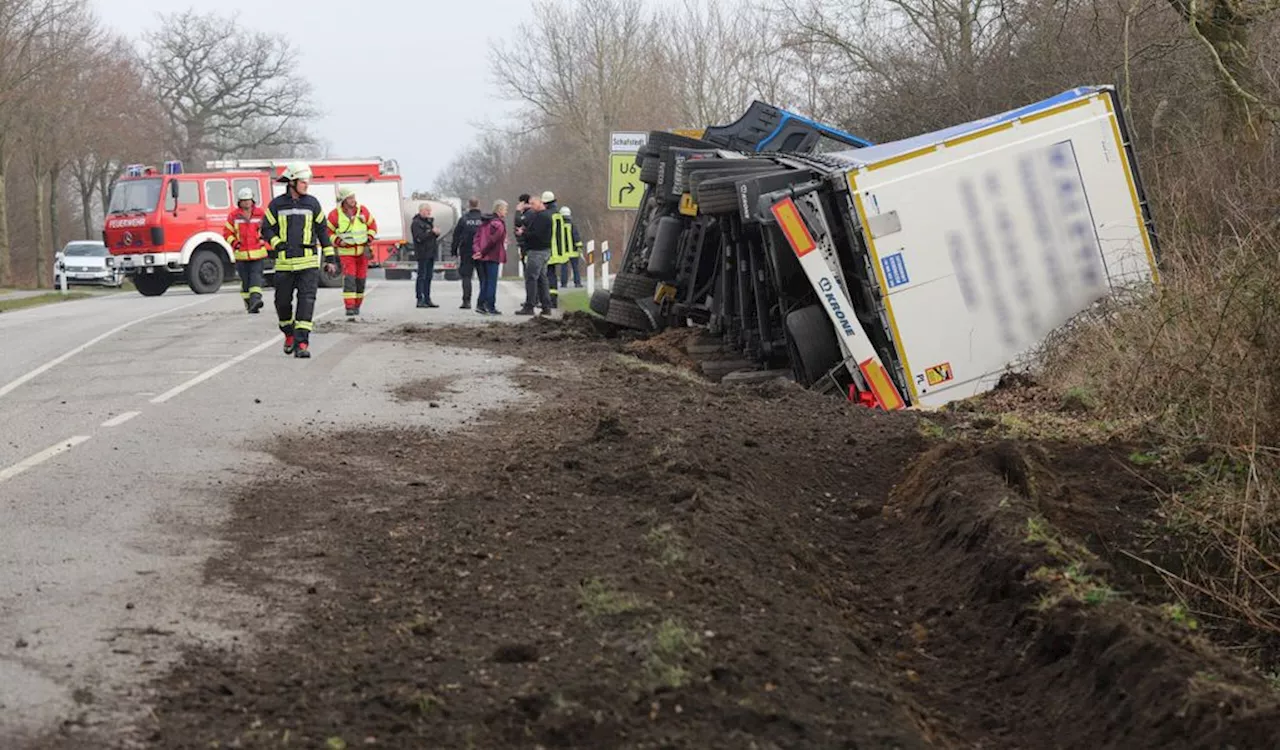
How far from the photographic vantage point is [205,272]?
30859 mm

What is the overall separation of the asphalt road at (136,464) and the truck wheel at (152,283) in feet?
38.8

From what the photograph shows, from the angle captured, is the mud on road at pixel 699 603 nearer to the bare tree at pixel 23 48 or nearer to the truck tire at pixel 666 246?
the truck tire at pixel 666 246

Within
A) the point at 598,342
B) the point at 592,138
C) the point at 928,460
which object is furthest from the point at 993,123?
the point at 592,138

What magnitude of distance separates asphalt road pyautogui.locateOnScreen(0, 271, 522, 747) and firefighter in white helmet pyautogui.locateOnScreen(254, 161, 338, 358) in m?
0.44

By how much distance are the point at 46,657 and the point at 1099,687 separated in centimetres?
332

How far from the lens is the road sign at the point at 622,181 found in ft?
68.8

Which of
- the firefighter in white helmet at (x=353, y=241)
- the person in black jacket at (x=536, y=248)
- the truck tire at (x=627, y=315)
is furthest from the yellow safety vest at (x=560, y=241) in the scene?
the truck tire at (x=627, y=315)

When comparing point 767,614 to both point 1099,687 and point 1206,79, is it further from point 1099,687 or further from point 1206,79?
point 1206,79

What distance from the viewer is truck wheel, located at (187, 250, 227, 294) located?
3062 cm

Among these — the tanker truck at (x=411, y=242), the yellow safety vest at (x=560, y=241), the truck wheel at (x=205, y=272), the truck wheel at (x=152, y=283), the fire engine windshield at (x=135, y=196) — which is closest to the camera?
the yellow safety vest at (x=560, y=241)

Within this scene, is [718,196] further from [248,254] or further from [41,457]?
[248,254]

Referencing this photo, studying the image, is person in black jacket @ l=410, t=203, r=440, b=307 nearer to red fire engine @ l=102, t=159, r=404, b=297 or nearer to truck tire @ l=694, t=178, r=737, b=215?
red fire engine @ l=102, t=159, r=404, b=297

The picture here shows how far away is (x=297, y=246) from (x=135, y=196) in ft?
57.6

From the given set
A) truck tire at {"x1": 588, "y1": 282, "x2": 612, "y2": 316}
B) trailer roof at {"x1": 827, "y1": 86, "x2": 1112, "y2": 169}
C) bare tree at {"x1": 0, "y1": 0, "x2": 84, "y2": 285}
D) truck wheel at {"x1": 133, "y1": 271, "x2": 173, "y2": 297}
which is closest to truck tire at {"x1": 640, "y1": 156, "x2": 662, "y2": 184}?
truck tire at {"x1": 588, "y1": 282, "x2": 612, "y2": 316}
